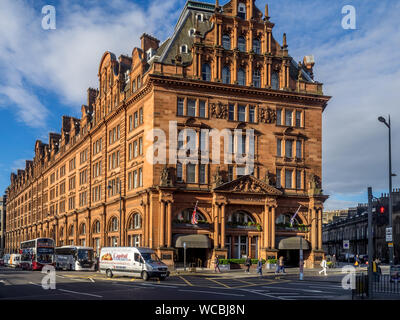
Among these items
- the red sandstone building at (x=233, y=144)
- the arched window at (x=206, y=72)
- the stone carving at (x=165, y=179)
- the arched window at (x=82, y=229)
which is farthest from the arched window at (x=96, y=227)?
the arched window at (x=206, y=72)

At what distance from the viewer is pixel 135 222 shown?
201 ft

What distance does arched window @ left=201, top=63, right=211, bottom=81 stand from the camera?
59219 mm

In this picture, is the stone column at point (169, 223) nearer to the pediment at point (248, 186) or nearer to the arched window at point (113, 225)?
the pediment at point (248, 186)

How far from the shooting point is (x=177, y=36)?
202 ft

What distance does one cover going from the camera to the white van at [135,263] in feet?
135

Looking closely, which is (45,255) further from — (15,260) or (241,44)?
(241,44)

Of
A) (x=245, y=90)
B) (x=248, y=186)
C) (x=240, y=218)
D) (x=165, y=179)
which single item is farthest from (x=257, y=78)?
(x=165, y=179)

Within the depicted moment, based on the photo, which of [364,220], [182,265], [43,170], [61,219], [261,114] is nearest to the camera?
[182,265]

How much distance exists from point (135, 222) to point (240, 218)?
40.3 ft

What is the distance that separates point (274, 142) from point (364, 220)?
193 ft

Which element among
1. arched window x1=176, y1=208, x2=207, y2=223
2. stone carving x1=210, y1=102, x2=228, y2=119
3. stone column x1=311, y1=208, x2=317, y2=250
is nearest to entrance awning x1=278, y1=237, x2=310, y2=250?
stone column x1=311, y1=208, x2=317, y2=250

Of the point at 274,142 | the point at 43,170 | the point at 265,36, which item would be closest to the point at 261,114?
the point at 274,142
